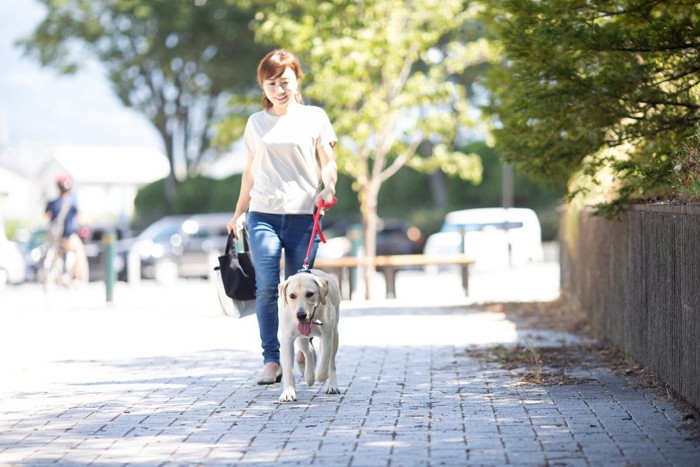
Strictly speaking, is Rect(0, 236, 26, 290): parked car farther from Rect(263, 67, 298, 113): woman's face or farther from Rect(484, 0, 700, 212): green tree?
Rect(263, 67, 298, 113): woman's face

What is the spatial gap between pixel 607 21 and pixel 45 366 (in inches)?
209

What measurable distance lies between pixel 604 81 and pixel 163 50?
35.9 m

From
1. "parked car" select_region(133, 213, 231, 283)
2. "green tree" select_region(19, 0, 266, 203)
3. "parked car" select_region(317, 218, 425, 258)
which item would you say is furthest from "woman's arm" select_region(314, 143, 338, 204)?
"green tree" select_region(19, 0, 266, 203)

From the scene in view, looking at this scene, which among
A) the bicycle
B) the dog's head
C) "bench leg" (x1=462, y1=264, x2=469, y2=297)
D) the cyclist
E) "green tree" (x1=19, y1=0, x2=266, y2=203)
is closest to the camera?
the dog's head

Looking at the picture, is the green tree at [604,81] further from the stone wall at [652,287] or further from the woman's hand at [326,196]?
the woman's hand at [326,196]

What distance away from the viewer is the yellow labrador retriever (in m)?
7.43

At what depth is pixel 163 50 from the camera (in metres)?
43.8

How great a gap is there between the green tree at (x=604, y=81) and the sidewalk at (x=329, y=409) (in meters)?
1.71

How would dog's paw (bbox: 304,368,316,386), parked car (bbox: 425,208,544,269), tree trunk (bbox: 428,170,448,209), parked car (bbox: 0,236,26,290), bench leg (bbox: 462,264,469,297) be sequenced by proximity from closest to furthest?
dog's paw (bbox: 304,368,316,386)
bench leg (bbox: 462,264,469,297)
parked car (bbox: 0,236,26,290)
parked car (bbox: 425,208,544,269)
tree trunk (bbox: 428,170,448,209)

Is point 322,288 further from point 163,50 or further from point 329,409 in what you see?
point 163,50

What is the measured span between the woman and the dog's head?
0.73 metres

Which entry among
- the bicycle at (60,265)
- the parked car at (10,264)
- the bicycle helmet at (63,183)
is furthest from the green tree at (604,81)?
the parked car at (10,264)

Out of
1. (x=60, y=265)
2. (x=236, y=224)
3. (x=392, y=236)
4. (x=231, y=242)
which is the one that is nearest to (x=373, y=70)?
(x=60, y=265)

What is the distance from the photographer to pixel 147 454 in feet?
19.4
